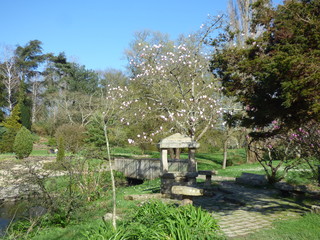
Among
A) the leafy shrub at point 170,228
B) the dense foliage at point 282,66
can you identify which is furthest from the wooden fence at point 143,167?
the leafy shrub at point 170,228

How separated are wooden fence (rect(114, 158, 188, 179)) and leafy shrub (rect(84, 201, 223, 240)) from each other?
31.6ft

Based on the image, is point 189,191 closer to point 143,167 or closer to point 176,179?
point 176,179

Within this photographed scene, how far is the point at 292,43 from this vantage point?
542 centimetres

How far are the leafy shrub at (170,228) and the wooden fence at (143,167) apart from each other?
31.6 feet

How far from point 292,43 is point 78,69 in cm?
4599

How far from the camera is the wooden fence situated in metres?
14.9

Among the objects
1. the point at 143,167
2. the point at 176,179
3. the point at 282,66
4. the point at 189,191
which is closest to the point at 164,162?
the point at 176,179

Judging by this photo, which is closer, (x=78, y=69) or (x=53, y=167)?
(x=53, y=167)

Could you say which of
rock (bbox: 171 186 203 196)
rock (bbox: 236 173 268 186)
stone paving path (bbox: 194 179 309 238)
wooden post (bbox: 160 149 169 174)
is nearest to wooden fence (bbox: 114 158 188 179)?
rock (bbox: 236 173 268 186)

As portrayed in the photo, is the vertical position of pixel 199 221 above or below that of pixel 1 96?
below

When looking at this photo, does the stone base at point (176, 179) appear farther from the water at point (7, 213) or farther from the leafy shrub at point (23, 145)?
the leafy shrub at point (23, 145)

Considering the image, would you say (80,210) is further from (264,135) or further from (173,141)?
(264,135)

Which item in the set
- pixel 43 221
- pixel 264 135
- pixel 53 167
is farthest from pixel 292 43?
pixel 43 221

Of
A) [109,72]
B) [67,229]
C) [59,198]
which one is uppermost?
[109,72]
